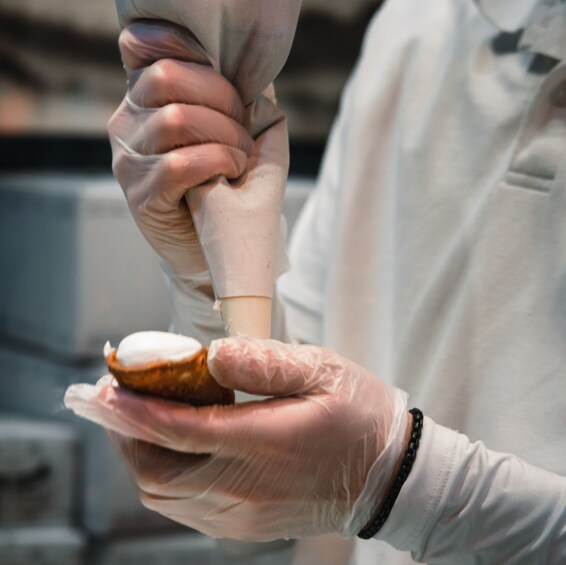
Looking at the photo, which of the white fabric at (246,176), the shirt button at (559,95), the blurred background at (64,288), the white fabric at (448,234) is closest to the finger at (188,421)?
the white fabric at (246,176)

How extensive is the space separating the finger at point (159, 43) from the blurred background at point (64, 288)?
864 millimetres

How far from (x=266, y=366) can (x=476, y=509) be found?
25 centimetres

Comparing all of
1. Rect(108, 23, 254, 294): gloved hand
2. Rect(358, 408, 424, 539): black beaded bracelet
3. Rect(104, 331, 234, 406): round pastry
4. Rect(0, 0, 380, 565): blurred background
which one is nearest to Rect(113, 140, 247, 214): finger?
Rect(108, 23, 254, 294): gloved hand

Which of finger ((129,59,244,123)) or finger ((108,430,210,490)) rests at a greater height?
finger ((129,59,244,123))

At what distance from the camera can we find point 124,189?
0.82 metres

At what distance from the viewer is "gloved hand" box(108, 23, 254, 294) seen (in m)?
0.75

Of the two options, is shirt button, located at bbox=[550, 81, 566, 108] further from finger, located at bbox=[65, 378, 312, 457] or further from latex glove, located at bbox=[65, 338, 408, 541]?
finger, located at bbox=[65, 378, 312, 457]

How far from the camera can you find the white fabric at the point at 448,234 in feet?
3.05

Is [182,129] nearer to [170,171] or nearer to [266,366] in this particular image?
[170,171]

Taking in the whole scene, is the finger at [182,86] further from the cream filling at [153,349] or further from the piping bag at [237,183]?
the cream filling at [153,349]

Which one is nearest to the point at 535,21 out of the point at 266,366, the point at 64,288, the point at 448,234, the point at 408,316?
Result: the point at 448,234

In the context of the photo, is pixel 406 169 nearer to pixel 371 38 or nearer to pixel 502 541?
pixel 371 38

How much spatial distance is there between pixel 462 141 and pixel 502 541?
472mm

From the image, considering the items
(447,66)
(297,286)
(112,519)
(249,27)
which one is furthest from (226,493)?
(112,519)
